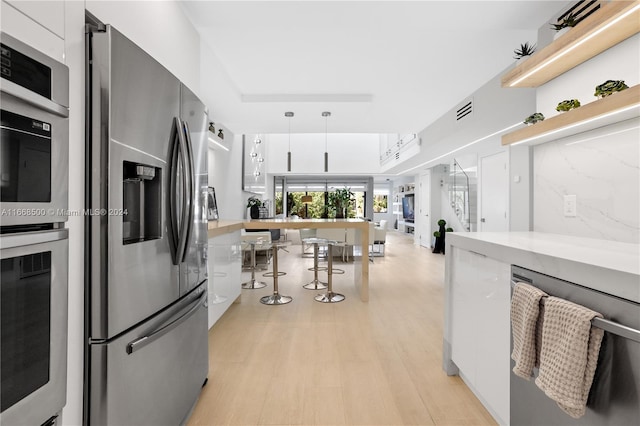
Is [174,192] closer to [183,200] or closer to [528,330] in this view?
[183,200]

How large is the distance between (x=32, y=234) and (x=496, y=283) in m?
1.84

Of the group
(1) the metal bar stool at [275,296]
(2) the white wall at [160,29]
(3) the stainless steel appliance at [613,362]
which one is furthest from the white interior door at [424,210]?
(3) the stainless steel appliance at [613,362]

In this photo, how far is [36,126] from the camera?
0.87 meters

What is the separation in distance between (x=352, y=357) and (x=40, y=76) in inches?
94.3

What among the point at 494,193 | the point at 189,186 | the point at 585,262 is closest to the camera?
the point at 585,262

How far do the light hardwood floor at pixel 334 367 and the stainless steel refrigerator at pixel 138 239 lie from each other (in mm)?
443

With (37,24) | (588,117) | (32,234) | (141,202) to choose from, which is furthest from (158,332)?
(588,117)

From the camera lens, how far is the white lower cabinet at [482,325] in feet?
4.84

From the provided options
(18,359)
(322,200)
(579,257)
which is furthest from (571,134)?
(322,200)

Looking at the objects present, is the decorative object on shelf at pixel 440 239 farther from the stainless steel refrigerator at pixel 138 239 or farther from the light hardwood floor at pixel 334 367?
the stainless steel refrigerator at pixel 138 239

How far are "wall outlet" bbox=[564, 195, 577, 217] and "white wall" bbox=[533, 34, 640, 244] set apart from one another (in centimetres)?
3

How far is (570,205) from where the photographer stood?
1.97 metres

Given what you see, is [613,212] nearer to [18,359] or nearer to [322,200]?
[18,359]

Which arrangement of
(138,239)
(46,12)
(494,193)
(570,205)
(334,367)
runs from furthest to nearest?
1. (494,193)
2. (334,367)
3. (570,205)
4. (138,239)
5. (46,12)
